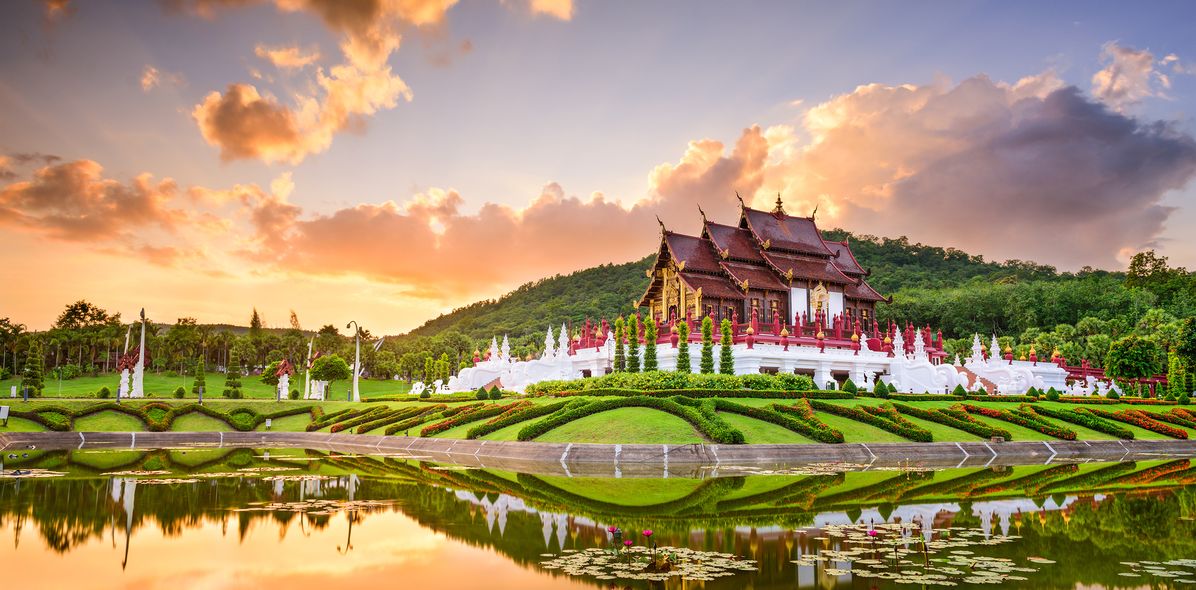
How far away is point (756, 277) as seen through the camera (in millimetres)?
47094

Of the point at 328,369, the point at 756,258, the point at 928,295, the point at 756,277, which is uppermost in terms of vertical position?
the point at 928,295

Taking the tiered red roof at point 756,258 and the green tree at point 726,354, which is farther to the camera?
the tiered red roof at point 756,258

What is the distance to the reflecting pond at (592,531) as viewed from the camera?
396 inches

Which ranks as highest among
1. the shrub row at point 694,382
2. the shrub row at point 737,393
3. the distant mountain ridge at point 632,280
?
the distant mountain ridge at point 632,280

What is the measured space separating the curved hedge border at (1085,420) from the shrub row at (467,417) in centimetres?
2154

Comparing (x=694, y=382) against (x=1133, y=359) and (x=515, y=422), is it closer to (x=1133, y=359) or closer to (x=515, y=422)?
(x=515, y=422)

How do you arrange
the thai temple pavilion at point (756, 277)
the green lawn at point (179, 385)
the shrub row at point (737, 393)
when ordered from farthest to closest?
the green lawn at point (179, 385) → the thai temple pavilion at point (756, 277) → the shrub row at point (737, 393)

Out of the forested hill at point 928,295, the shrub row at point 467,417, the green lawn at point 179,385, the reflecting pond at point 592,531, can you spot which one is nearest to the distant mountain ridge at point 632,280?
the forested hill at point 928,295

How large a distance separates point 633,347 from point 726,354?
4726 mm

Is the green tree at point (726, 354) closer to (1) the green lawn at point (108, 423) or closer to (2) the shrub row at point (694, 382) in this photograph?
(2) the shrub row at point (694, 382)

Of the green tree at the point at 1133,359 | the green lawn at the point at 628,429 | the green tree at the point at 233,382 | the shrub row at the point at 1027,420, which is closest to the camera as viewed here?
the green lawn at the point at 628,429

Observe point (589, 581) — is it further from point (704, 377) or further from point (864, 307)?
point (864, 307)

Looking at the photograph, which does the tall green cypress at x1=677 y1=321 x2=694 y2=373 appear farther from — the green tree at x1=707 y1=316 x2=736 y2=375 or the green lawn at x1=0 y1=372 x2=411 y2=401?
the green lawn at x1=0 y1=372 x2=411 y2=401

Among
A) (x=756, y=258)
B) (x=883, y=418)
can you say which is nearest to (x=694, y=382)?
(x=883, y=418)
